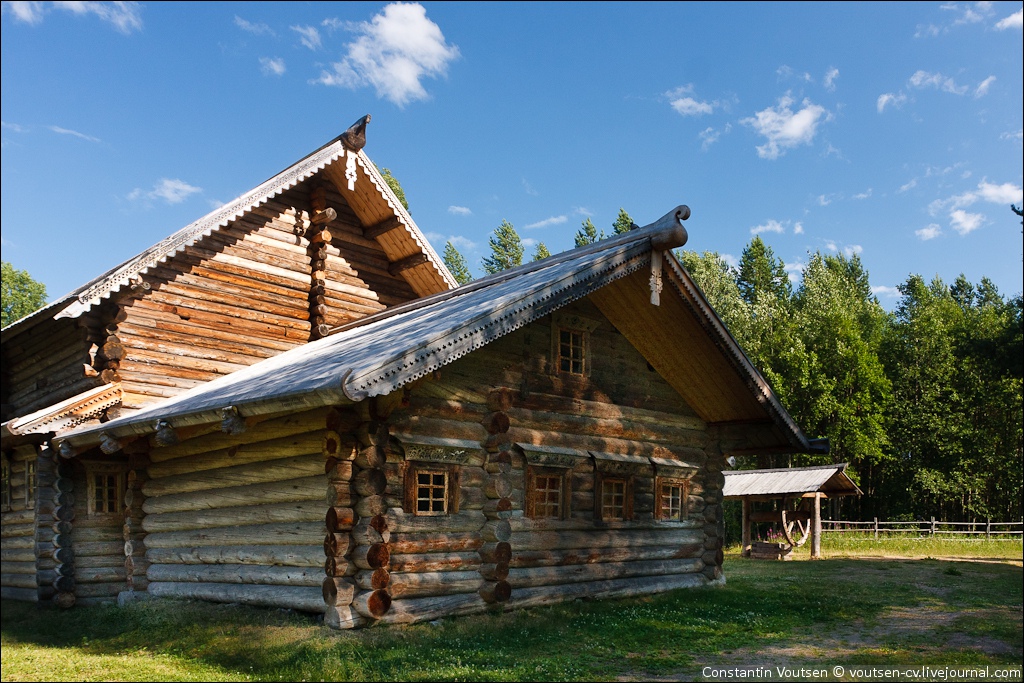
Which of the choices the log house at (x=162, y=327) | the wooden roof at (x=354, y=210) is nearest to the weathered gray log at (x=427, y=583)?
the log house at (x=162, y=327)

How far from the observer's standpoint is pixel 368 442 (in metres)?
11.2

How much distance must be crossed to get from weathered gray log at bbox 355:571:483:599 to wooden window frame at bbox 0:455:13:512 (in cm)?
1102

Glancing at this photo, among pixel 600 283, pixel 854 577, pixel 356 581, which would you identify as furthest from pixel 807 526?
pixel 356 581

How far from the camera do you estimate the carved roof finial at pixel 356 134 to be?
18281 mm

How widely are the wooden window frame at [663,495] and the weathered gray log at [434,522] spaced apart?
4678 mm

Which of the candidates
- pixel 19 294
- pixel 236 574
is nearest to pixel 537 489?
pixel 236 574

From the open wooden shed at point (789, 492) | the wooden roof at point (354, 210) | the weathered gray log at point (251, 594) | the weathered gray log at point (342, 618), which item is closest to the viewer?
the weathered gray log at point (342, 618)

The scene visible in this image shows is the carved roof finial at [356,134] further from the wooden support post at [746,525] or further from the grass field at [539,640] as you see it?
the wooden support post at [746,525]

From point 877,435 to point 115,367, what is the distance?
130 ft

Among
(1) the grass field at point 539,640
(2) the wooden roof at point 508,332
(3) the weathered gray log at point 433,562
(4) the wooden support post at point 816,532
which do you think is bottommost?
(4) the wooden support post at point 816,532

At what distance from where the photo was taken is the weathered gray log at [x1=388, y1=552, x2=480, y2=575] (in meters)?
11.5

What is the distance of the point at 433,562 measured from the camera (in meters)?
12.0

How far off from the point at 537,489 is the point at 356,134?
8.93 meters

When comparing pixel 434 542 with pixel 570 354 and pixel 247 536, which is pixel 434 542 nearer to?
pixel 247 536
